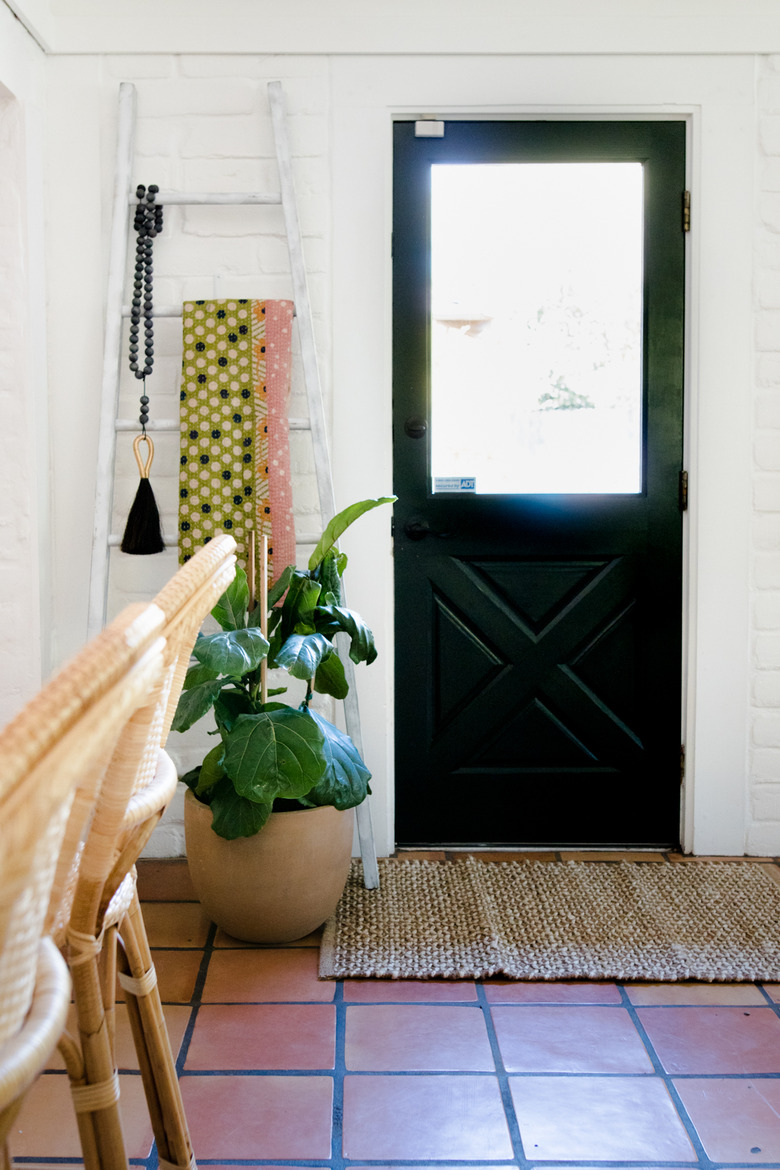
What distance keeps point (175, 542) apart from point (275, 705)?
2.02 feet

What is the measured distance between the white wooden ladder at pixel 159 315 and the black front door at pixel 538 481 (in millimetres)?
283

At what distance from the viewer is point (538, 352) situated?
2770 millimetres

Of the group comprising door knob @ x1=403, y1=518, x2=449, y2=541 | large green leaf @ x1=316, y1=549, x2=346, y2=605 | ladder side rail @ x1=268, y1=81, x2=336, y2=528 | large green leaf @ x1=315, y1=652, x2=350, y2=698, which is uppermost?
ladder side rail @ x1=268, y1=81, x2=336, y2=528

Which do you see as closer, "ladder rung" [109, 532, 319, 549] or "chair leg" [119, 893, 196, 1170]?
"chair leg" [119, 893, 196, 1170]

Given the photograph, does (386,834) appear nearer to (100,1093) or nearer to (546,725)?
(546,725)

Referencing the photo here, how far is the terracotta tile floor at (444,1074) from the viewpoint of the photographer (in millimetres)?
1542

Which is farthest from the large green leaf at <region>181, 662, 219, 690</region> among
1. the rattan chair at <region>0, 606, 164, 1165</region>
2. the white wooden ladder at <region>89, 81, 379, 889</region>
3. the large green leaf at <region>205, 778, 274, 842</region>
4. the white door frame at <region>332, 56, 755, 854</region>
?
the rattan chair at <region>0, 606, 164, 1165</region>

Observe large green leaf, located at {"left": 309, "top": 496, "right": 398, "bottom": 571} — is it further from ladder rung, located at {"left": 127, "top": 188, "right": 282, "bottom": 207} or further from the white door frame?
ladder rung, located at {"left": 127, "top": 188, "right": 282, "bottom": 207}

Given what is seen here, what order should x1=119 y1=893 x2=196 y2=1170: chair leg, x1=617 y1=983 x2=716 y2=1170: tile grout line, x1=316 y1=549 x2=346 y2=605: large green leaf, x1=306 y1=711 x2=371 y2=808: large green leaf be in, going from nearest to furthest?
1. x1=119 y1=893 x2=196 y2=1170: chair leg
2. x1=617 y1=983 x2=716 y2=1170: tile grout line
3. x1=306 y1=711 x2=371 y2=808: large green leaf
4. x1=316 y1=549 x2=346 y2=605: large green leaf

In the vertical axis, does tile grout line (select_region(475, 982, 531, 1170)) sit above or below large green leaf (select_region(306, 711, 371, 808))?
below

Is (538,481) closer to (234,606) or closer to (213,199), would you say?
(234,606)

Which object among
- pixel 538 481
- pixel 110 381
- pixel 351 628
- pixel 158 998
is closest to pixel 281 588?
pixel 351 628

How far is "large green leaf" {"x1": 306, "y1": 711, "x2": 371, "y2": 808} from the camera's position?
2.15 m

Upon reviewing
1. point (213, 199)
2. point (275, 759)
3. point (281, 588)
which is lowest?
point (275, 759)
